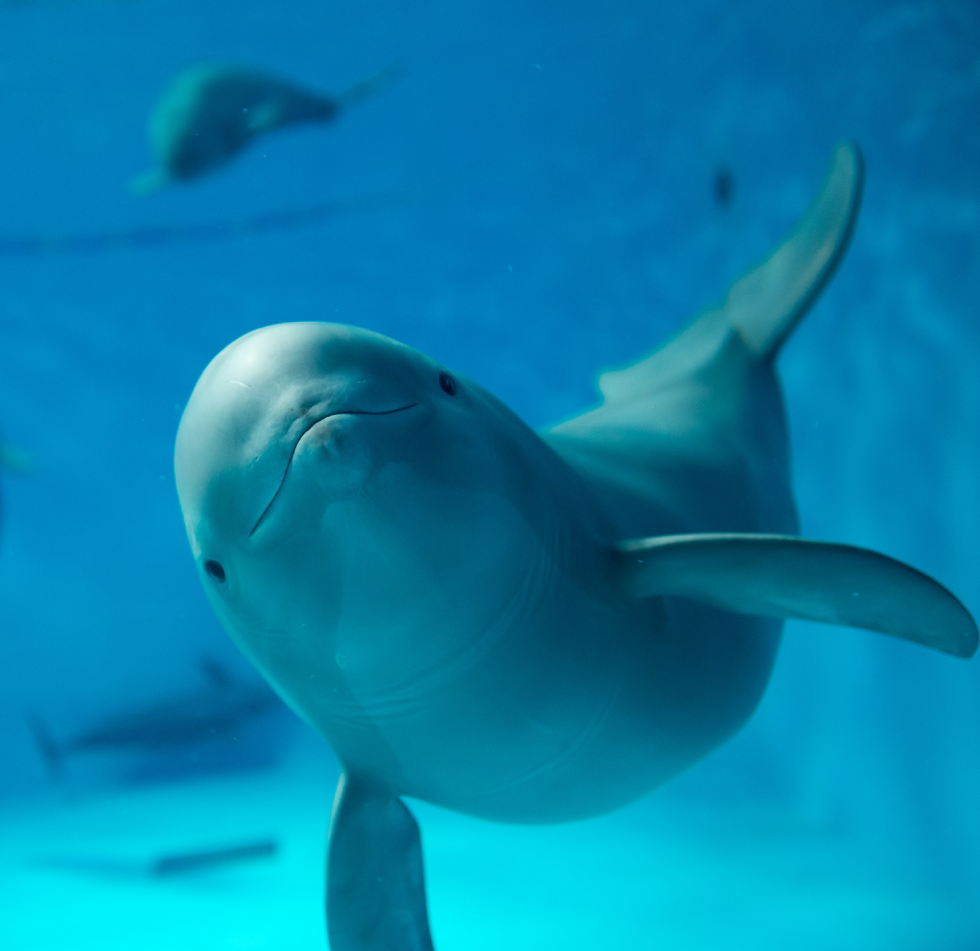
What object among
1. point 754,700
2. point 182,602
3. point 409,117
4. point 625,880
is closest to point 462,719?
point 754,700

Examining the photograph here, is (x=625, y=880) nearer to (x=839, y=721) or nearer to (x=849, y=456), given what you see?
(x=839, y=721)

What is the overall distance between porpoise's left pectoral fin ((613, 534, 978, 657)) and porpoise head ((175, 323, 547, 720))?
1.44 ft

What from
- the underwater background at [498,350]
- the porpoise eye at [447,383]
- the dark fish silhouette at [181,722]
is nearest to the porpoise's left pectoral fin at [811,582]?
the porpoise eye at [447,383]

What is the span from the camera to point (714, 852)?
6074 mm

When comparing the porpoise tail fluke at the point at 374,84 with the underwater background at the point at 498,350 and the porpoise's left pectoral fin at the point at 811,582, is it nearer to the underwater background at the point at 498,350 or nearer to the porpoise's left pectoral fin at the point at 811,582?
the underwater background at the point at 498,350

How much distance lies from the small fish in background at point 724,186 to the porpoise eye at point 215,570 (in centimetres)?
781

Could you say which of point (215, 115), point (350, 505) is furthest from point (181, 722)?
point (350, 505)

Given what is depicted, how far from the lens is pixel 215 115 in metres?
6.48

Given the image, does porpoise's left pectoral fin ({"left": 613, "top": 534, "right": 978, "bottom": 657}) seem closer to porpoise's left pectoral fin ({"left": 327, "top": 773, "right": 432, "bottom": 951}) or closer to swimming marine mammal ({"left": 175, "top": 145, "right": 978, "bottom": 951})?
swimming marine mammal ({"left": 175, "top": 145, "right": 978, "bottom": 951})

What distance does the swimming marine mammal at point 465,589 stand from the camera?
1772mm

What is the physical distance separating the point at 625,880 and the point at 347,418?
4995mm

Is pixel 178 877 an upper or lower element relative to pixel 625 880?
upper

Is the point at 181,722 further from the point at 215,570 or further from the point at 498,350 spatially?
the point at 215,570

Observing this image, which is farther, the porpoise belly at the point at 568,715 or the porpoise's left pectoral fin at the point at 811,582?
the porpoise belly at the point at 568,715
